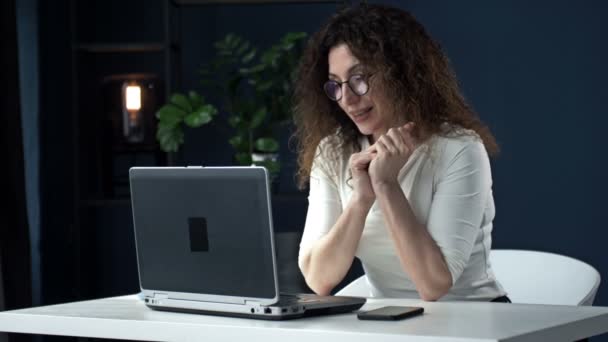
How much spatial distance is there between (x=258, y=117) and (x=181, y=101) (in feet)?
1.04

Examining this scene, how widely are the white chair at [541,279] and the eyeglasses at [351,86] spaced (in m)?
0.61

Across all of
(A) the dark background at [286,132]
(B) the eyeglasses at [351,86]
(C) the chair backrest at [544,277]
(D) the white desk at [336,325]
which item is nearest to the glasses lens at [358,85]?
(B) the eyeglasses at [351,86]

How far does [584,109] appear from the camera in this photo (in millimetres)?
3562

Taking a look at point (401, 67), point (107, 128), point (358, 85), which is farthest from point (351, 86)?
point (107, 128)

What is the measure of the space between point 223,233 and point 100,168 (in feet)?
7.92

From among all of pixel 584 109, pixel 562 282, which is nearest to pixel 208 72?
pixel 584 109

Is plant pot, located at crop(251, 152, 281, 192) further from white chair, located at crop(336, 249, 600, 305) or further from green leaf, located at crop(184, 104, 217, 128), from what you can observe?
white chair, located at crop(336, 249, 600, 305)

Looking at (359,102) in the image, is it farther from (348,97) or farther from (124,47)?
(124,47)

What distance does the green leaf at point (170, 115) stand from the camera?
3.58m

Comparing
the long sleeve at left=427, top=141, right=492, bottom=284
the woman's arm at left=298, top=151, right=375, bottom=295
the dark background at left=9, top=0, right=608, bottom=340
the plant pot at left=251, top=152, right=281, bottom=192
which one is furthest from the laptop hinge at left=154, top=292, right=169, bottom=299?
the plant pot at left=251, top=152, right=281, bottom=192

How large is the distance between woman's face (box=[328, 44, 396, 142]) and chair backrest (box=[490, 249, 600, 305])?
73cm

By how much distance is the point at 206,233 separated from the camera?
164cm

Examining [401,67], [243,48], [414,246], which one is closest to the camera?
[414,246]

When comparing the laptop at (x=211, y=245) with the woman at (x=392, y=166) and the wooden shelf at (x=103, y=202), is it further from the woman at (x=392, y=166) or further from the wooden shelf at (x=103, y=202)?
the wooden shelf at (x=103, y=202)
